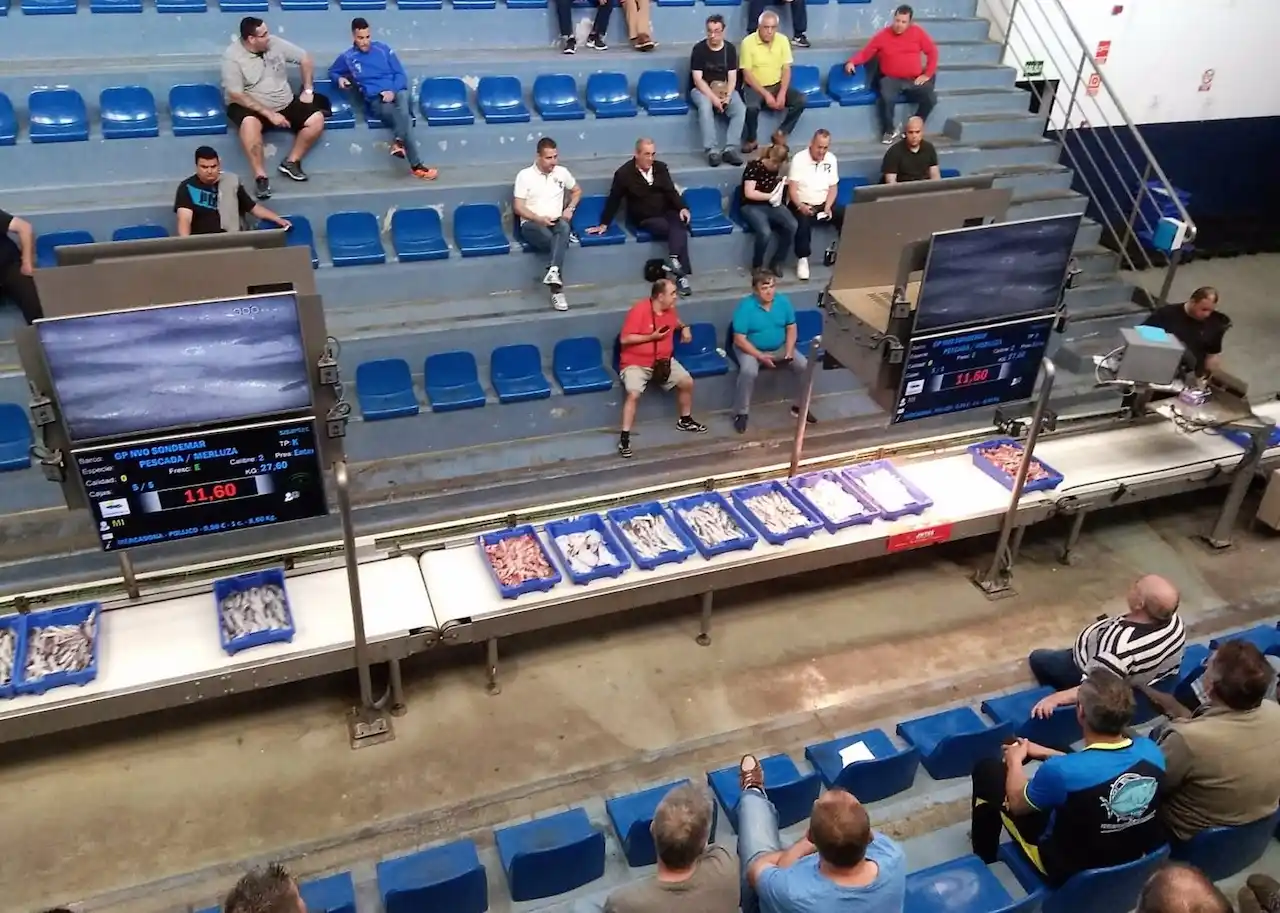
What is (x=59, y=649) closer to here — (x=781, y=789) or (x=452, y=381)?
(x=781, y=789)

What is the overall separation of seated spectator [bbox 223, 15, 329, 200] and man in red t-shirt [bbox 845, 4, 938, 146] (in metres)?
4.99

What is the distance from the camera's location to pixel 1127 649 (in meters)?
4.63

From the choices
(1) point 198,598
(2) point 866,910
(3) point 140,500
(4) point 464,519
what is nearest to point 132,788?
(1) point 198,598

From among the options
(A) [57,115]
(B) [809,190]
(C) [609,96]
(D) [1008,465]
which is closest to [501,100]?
(C) [609,96]

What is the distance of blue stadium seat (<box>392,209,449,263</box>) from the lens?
308 inches

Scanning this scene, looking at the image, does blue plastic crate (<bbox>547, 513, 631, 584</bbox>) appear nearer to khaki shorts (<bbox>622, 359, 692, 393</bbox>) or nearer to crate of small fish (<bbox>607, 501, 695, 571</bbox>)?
crate of small fish (<bbox>607, 501, 695, 571</bbox>)

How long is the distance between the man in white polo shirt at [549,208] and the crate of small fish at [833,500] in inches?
105

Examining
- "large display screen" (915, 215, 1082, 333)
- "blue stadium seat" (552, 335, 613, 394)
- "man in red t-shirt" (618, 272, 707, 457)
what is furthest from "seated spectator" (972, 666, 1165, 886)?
"blue stadium seat" (552, 335, 613, 394)

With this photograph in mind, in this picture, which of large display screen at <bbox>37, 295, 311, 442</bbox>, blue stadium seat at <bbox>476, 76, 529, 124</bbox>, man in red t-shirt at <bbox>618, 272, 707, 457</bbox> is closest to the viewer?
large display screen at <bbox>37, 295, 311, 442</bbox>

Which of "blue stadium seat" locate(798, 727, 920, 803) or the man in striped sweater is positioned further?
the man in striped sweater

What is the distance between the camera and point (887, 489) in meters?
6.18

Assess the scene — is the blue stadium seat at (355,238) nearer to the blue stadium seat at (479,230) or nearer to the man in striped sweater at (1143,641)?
the blue stadium seat at (479,230)

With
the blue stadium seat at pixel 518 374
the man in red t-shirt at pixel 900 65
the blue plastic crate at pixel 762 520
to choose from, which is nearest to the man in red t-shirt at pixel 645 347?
the blue stadium seat at pixel 518 374

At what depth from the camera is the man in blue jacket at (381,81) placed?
26.3ft
